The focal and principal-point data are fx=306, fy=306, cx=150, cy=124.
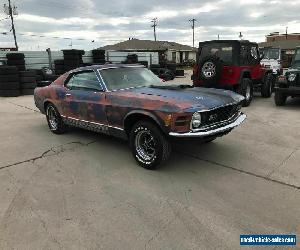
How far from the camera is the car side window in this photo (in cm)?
557

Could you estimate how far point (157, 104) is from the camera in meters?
4.41

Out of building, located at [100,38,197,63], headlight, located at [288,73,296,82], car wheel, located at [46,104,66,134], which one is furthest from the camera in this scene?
building, located at [100,38,197,63]

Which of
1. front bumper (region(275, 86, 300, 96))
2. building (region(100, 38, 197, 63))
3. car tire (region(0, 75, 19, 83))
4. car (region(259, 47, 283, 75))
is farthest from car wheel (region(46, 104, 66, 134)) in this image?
building (region(100, 38, 197, 63))

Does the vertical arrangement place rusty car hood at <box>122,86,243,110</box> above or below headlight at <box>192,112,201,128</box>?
above

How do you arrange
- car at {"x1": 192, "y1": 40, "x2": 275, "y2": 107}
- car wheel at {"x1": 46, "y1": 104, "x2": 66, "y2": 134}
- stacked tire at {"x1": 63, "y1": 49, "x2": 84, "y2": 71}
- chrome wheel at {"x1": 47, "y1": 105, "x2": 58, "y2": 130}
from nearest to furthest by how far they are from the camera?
car wheel at {"x1": 46, "y1": 104, "x2": 66, "y2": 134}
chrome wheel at {"x1": 47, "y1": 105, "x2": 58, "y2": 130}
car at {"x1": 192, "y1": 40, "x2": 275, "y2": 107}
stacked tire at {"x1": 63, "y1": 49, "x2": 84, "y2": 71}

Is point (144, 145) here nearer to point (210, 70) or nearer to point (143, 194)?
point (143, 194)

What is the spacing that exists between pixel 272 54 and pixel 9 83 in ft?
40.8

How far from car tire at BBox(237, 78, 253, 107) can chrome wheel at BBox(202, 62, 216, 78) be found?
1188 millimetres

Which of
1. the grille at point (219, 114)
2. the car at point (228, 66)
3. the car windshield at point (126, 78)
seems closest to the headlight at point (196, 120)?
the grille at point (219, 114)

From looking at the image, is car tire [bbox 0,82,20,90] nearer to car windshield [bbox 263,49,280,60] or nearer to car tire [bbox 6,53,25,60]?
car tire [bbox 6,53,25,60]

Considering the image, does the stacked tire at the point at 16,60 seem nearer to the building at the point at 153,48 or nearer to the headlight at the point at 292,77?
the headlight at the point at 292,77

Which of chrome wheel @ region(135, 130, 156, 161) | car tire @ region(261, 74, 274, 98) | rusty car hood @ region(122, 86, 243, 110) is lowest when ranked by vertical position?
chrome wheel @ region(135, 130, 156, 161)

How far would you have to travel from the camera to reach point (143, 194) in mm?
3947

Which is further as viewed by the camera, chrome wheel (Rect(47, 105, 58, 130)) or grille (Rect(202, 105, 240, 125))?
chrome wheel (Rect(47, 105, 58, 130))
